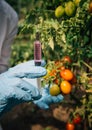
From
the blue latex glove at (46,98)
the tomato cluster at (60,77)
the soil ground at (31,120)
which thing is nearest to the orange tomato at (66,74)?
the tomato cluster at (60,77)

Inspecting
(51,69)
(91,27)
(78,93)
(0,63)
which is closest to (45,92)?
(51,69)

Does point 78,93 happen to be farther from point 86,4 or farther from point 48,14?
point 86,4

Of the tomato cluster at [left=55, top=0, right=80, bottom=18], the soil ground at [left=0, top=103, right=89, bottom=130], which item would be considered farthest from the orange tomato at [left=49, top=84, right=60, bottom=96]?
the soil ground at [left=0, top=103, right=89, bottom=130]

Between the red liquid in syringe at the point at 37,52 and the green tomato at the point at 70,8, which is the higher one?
the green tomato at the point at 70,8

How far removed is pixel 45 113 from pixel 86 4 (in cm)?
167

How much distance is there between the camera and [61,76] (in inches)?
81.1

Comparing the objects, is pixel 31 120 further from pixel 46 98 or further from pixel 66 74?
pixel 66 74

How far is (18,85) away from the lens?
162 centimetres

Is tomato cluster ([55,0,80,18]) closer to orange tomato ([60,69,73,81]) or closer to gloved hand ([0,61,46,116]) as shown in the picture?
orange tomato ([60,69,73,81])

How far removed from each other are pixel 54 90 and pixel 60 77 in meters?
0.11

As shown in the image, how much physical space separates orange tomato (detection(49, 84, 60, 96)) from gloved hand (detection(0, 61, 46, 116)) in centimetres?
30

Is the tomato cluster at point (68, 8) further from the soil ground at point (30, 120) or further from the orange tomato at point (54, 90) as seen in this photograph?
the soil ground at point (30, 120)

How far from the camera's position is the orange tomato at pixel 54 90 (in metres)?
2.02

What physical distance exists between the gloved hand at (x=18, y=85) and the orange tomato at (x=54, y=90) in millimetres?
304
